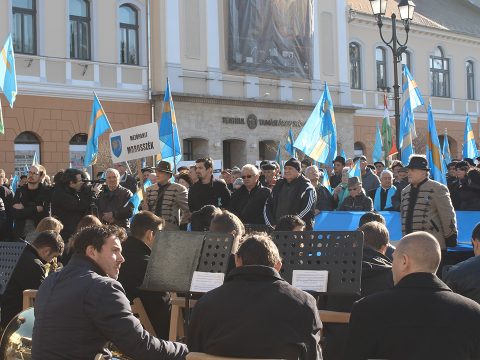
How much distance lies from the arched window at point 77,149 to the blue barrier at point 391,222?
643 inches

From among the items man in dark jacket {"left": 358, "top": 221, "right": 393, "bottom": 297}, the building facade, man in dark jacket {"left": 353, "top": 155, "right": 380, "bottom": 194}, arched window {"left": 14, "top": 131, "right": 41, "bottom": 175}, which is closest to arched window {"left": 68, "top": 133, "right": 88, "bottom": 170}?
the building facade

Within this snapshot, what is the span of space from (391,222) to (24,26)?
17871mm

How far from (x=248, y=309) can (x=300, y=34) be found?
3065cm

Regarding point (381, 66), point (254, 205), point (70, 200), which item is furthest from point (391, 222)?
point (381, 66)

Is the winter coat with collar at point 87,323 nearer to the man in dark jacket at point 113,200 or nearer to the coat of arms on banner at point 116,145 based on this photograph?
the man in dark jacket at point 113,200

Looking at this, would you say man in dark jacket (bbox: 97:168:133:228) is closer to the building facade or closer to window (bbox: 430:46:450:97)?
the building facade

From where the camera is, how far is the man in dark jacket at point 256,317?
4363 mm

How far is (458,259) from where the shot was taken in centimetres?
1050

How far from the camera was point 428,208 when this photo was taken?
9.50 metres

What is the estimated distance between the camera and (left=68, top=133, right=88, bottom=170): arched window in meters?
28.0

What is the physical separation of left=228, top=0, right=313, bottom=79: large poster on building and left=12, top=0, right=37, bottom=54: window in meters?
7.87

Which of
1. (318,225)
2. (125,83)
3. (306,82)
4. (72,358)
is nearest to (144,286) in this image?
(72,358)

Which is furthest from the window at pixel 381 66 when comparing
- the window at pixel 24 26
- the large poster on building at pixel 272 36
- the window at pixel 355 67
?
the window at pixel 24 26

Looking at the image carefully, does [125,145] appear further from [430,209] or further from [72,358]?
[72,358]
